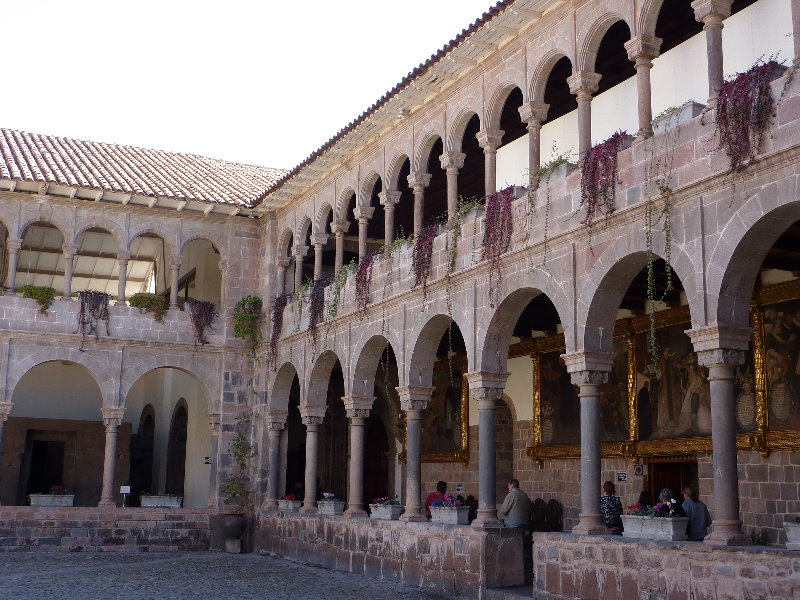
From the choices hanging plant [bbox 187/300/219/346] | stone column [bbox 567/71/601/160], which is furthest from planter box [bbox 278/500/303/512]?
stone column [bbox 567/71/601/160]

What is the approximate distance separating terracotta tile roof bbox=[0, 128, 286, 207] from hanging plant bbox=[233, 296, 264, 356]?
2.22 m

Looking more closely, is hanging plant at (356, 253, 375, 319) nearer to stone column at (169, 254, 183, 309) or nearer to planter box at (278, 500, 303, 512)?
planter box at (278, 500, 303, 512)

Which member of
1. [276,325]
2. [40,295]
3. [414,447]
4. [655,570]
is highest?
[40,295]

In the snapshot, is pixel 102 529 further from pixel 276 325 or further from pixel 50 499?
pixel 276 325

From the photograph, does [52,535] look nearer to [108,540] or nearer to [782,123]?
[108,540]

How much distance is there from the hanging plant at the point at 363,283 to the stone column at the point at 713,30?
8046mm

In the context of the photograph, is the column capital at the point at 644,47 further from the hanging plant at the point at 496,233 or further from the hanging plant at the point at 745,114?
the hanging plant at the point at 496,233

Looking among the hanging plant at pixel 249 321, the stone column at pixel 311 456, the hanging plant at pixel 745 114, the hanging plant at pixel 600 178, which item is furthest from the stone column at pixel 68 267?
the hanging plant at pixel 745 114

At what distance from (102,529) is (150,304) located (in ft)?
16.0

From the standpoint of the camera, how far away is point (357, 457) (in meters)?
16.9

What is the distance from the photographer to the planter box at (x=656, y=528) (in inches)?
381

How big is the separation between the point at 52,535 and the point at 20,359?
11.9ft

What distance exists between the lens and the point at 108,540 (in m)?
19.9

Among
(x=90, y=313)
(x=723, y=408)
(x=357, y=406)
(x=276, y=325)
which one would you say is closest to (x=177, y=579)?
(x=357, y=406)
